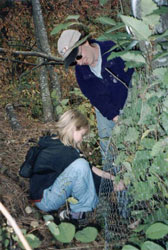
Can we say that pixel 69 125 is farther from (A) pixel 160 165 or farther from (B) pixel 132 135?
(A) pixel 160 165

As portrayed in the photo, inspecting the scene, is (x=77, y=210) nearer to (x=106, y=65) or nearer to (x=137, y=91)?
(x=106, y=65)

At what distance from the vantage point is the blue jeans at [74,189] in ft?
8.68

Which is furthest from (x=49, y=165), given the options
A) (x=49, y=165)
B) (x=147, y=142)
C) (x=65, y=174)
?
(x=147, y=142)

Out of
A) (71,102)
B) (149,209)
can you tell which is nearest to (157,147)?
(149,209)

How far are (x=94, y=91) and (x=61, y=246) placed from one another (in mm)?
1350

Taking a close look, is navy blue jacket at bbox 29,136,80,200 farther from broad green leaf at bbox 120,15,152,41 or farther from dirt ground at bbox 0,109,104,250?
broad green leaf at bbox 120,15,152,41

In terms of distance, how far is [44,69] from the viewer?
516cm

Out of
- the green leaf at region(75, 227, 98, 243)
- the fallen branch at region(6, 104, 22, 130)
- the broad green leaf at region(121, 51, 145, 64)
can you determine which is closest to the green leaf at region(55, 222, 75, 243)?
the green leaf at region(75, 227, 98, 243)

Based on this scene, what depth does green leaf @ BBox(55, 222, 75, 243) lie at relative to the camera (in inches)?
59.2

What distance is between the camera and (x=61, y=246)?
226 cm

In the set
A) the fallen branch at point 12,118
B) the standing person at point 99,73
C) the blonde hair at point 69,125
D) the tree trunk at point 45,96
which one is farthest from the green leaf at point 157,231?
the tree trunk at point 45,96

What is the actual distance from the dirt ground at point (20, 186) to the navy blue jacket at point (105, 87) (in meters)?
1.07

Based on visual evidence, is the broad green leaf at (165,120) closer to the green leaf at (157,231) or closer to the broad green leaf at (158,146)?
the broad green leaf at (158,146)

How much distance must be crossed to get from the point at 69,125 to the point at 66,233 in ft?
4.30
